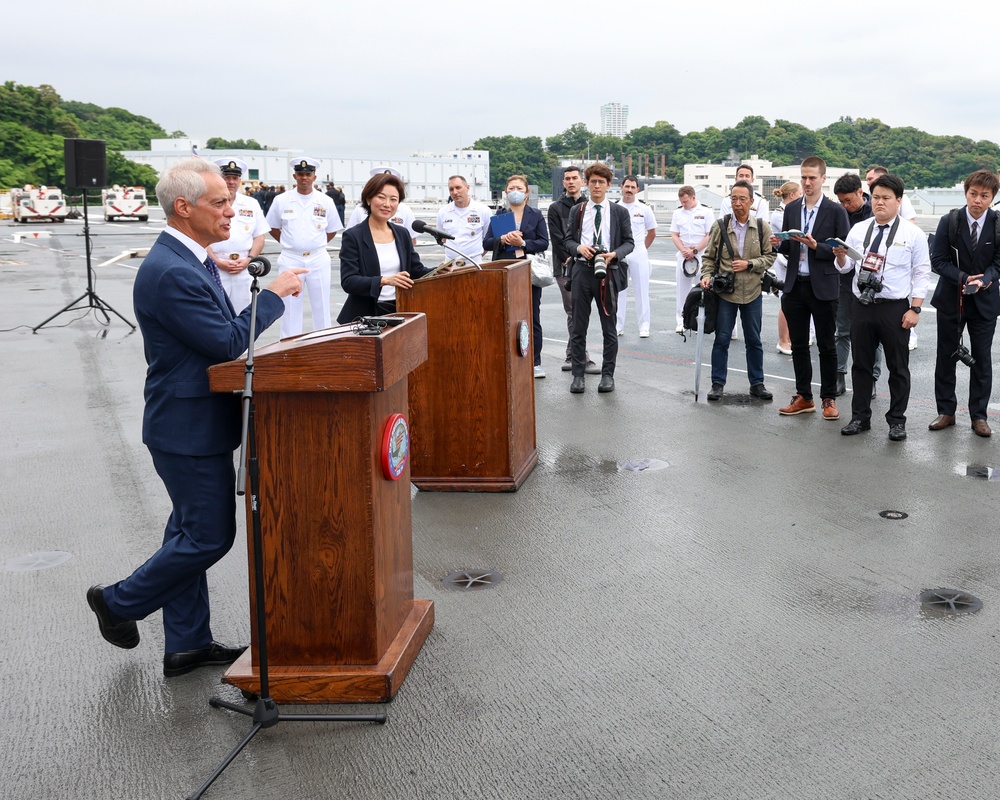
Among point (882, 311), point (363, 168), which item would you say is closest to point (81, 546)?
point (882, 311)

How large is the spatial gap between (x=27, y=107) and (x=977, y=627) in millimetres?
106315

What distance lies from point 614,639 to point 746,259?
5.36m

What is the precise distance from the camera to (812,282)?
811 centimetres

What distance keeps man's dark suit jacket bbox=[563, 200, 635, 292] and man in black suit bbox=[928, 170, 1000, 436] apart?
105 inches

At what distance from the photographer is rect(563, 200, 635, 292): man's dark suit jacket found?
926cm

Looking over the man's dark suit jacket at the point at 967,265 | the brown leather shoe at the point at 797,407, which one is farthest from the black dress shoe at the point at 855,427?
the man's dark suit jacket at the point at 967,265

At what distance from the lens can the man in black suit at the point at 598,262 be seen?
30.0 feet

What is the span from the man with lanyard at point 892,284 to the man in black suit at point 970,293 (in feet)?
1.14

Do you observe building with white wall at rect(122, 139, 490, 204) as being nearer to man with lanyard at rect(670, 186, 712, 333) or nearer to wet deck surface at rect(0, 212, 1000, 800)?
man with lanyard at rect(670, 186, 712, 333)

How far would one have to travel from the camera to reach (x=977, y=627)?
165 inches

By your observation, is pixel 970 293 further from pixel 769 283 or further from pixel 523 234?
pixel 523 234

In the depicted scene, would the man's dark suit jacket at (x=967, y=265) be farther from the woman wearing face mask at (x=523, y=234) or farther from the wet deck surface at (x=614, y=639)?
the woman wearing face mask at (x=523, y=234)

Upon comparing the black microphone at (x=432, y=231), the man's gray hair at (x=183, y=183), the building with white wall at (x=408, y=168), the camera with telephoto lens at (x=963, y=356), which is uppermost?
the building with white wall at (x=408, y=168)

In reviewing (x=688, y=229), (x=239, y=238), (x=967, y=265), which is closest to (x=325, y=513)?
(x=239, y=238)
